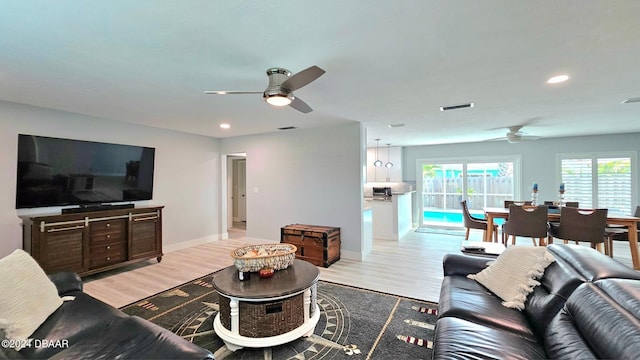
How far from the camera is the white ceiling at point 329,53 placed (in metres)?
1.59

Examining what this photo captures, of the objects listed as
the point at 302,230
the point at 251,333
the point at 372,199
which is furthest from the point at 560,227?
the point at 251,333

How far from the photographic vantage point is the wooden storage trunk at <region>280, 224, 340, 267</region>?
432cm

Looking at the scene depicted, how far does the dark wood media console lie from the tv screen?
41 cm

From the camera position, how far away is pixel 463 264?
2.56 m

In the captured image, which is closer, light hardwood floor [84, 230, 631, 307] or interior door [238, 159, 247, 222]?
light hardwood floor [84, 230, 631, 307]

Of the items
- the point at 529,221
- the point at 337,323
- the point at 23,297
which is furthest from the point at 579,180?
the point at 23,297

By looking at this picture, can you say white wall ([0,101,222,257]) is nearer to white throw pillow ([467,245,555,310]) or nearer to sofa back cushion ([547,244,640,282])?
white throw pillow ([467,245,555,310])

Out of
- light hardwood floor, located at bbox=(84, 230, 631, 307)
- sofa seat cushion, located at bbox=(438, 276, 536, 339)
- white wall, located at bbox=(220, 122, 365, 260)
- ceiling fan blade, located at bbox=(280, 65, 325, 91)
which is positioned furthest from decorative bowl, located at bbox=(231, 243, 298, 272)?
white wall, located at bbox=(220, 122, 365, 260)

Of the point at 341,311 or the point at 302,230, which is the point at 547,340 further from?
the point at 302,230

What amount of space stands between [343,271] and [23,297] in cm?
331

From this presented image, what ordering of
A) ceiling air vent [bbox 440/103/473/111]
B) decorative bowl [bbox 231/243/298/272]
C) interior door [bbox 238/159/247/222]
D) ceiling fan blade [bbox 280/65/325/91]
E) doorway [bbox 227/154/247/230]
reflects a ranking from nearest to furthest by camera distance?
ceiling fan blade [bbox 280/65/325/91], decorative bowl [bbox 231/243/298/272], ceiling air vent [bbox 440/103/473/111], doorway [bbox 227/154/247/230], interior door [bbox 238/159/247/222]

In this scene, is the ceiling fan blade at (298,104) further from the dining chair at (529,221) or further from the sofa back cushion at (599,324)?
the dining chair at (529,221)

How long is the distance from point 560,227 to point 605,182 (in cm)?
361

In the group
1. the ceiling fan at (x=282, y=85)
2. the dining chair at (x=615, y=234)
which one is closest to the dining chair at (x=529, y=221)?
the dining chair at (x=615, y=234)
